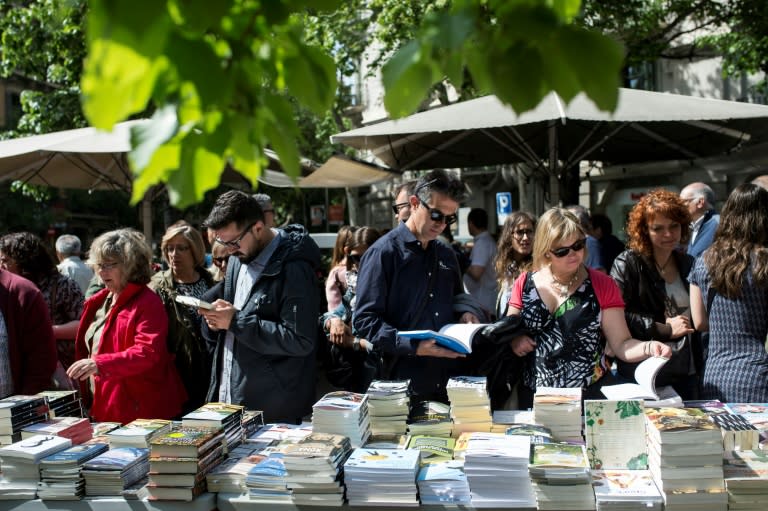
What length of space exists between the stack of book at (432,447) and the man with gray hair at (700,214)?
2838mm

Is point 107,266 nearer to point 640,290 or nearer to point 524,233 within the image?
point 524,233

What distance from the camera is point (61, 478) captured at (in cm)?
281

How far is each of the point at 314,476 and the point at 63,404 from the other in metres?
1.46

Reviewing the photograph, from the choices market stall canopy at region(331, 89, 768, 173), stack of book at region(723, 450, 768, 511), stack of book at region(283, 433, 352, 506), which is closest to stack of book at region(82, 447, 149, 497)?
stack of book at region(283, 433, 352, 506)

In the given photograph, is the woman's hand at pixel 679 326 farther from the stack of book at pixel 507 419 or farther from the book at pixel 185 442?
the book at pixel 185 442

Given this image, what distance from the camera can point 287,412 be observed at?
3580 mm

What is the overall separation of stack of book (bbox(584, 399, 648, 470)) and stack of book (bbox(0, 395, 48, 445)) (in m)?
2.34

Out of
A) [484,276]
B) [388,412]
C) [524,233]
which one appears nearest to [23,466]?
[388,412]

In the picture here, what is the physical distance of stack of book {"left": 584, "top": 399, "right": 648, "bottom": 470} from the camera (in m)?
2.83

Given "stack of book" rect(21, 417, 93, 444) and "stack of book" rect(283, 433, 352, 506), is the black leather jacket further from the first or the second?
"stack of book" rect(21, 417, 93, 444)

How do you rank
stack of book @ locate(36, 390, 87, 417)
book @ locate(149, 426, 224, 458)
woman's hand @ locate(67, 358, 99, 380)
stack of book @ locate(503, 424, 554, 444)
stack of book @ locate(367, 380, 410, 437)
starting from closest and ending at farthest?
1. book @ locate(149, 426, 224, 458)
2. stack of book @ locate(503, 424, 554, 444)
3. stack of book @ locate(367, 380, 410, 437)
4. stack of book @ locate(36, 390, 87, 417)
5. woman's hand @ locate(67, 358, 99, 380)

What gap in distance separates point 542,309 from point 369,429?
0.97 metres

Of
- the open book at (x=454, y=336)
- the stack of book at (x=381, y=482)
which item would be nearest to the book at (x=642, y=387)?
the open book at (x=454, y=336)

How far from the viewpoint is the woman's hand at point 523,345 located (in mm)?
3494
